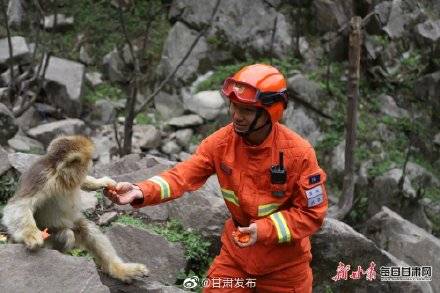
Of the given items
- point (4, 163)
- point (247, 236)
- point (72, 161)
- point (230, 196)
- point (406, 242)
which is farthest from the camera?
point (406, 242)

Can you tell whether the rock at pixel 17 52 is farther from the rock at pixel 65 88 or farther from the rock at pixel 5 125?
the rock at pixel 5 125

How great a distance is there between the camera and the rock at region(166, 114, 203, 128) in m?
12.7

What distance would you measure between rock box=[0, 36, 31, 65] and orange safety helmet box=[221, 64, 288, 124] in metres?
9.76

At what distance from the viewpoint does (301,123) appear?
41.7ft

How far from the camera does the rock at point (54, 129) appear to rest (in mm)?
11188

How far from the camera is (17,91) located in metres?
11.5

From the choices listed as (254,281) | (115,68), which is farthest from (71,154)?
(115,68)

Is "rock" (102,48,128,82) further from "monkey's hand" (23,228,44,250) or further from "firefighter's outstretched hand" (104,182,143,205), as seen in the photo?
"monkey's hand" (23,228,44,250)

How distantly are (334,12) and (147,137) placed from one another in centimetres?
545

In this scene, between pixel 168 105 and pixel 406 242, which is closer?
pixel 406 242

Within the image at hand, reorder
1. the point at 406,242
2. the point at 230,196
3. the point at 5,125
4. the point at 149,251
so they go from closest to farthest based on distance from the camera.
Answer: the point at 230,196, the point at 149,251, the point at 406,242, the point at 5,125

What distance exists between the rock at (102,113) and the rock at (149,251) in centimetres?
731

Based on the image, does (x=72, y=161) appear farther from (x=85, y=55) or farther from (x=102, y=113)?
(x=85, y=55)

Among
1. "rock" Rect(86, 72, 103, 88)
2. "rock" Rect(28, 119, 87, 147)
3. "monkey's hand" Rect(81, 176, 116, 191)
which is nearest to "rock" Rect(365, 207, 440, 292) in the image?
"monkey's hand" Rect(81, 176, 116, 191)
